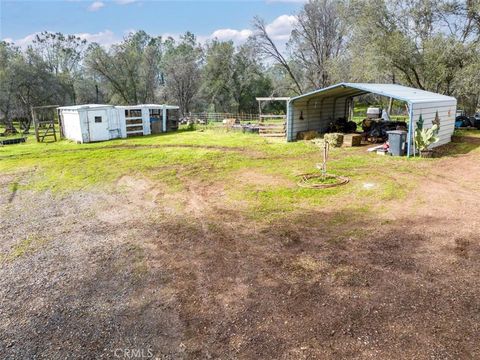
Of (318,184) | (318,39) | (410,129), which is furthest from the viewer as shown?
(318,39)

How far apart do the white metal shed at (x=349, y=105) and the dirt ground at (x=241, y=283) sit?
593 centimetres

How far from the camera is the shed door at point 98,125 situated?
19.5 meters

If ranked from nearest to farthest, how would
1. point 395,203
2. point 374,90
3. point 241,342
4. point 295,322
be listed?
point 241,342 < point 295,322 < point 395,203 < point 374,90

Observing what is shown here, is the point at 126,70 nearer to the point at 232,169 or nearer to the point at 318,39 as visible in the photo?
the point at 318,39

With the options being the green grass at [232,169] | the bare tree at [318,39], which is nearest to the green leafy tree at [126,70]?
the bare tree at [318,39]

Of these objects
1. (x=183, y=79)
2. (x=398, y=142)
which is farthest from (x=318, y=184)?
(x=183, y=79)

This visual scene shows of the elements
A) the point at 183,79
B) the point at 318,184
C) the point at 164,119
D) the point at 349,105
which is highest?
the point at 183,79

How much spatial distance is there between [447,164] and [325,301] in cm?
912

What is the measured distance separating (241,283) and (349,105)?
19.3 meters

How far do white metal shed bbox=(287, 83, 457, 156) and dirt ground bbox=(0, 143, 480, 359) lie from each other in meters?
5.93

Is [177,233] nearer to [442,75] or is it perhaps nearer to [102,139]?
[102,139]

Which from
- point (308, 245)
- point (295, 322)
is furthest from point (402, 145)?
point (295, 322)

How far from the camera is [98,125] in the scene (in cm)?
1980

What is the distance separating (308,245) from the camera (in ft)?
18.8
